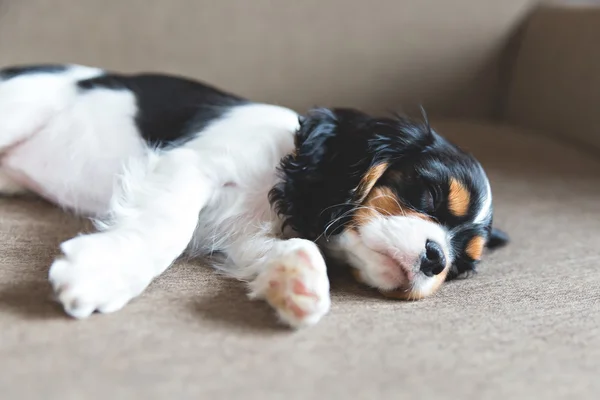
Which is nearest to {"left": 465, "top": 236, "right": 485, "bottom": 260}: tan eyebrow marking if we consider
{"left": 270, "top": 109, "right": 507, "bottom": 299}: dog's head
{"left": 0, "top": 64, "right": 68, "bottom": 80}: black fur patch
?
{"left": 270, "top": 109, "right": 507, "bottom": 299}: dog's head

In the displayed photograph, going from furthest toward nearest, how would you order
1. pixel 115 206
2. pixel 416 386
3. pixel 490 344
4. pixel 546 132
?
pixel 546 132
pixel 115 206
pixel 490 344
pixel 416 386

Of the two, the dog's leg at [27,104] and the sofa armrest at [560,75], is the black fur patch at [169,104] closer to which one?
the dog's leg at [27,104]

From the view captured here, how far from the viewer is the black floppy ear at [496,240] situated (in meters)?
1.66

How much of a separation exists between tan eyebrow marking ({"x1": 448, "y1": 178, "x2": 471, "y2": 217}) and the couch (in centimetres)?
18

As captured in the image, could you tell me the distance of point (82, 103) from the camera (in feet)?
5.71

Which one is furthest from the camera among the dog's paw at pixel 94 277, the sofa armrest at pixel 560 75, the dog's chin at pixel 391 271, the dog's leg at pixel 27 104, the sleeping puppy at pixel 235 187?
the sofa armrest at pixel 560 75

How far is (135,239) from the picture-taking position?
3.92ft

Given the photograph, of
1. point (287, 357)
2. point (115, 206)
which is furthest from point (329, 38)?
point (287, 357)

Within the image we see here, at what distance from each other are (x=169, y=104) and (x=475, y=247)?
0.89 meters

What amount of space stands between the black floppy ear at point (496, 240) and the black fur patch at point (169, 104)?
789 millimetres

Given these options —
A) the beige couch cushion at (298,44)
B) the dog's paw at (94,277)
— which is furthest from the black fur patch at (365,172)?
the beige couch cushion at (298,44)

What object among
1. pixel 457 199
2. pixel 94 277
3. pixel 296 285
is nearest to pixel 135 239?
pixel 94 277

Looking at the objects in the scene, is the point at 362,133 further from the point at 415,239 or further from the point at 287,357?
the point at 287,357

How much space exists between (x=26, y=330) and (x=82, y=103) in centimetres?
92
